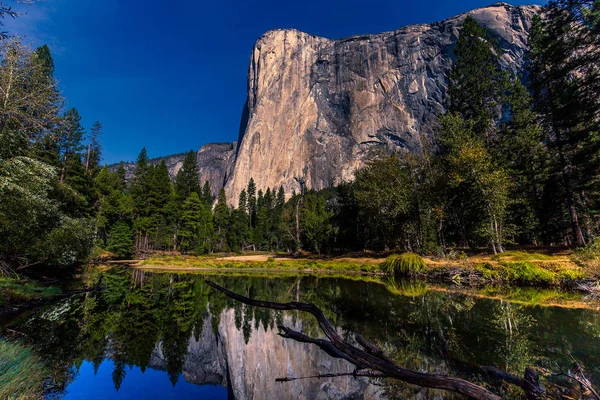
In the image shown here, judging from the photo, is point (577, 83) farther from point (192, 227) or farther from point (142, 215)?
point (142, 215)

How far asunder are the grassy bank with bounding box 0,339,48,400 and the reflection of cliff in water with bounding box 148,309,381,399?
2556 mm

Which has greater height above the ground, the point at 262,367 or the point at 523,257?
the point at 523,257

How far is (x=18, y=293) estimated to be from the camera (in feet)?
40.6

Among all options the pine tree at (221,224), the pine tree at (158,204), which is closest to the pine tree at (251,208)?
the pine tree at (221,224)

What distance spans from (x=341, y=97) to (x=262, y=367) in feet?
426

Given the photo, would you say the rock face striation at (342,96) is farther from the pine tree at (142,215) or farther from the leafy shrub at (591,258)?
the leafy shrub at (591,258)

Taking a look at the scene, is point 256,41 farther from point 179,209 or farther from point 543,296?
point 543,296

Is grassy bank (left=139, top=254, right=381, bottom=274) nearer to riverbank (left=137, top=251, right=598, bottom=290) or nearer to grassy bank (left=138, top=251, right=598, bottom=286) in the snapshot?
grassy bank (left=138, top=251, right=598, bottom=286)

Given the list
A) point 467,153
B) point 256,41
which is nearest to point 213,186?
point 256,41

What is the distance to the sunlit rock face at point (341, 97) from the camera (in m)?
114

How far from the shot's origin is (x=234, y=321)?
36.3ft

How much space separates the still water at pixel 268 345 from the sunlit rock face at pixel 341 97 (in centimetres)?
10541

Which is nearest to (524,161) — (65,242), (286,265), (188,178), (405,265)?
(405,265)

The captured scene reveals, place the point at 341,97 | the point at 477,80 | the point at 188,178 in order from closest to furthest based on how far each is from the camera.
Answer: the point at 477,80, the point at 188,178, the point at 341,97
